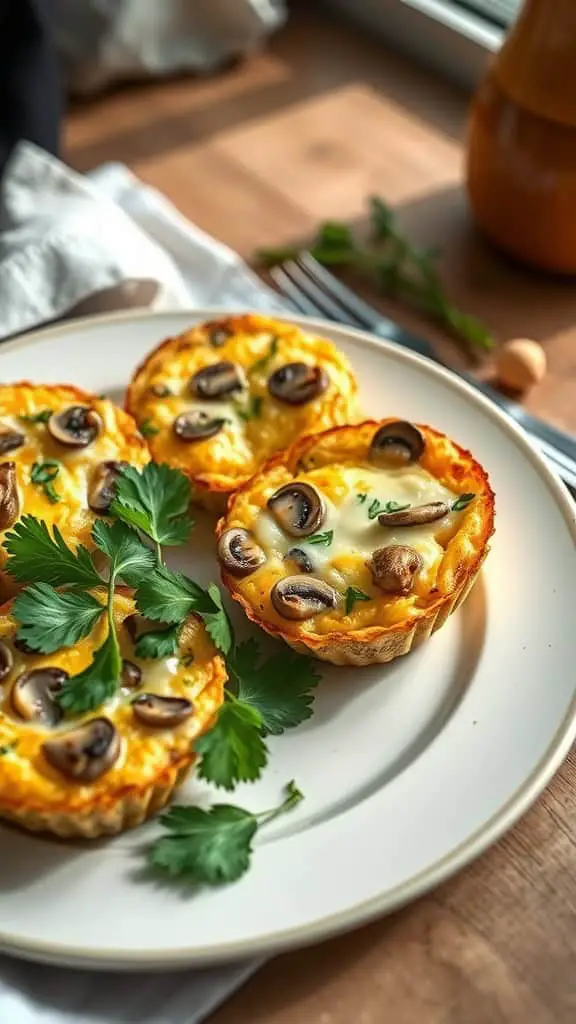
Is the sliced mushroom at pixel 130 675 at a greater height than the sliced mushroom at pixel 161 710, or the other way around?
the sliced mushroom at pixel 161 710

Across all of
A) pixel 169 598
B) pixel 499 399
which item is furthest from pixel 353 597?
pixel 499 399

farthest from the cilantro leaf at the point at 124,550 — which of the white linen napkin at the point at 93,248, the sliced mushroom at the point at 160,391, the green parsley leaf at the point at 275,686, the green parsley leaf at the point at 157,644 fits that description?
the white linen napkin at the point at 93,248

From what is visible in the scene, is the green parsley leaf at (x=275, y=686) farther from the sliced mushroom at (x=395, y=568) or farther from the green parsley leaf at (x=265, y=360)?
the green parsley leaf at (x=265, y=360)

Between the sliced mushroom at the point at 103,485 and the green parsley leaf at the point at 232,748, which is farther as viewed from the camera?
the sliced mushroom at the point at 103,485

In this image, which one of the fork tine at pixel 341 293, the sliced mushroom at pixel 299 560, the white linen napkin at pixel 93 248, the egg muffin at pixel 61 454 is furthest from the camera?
the fork tine at pixel 341 293

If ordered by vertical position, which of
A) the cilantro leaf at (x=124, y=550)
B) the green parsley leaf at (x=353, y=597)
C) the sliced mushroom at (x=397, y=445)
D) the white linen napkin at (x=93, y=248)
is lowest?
the white linen napkin at (x=93, y=248)

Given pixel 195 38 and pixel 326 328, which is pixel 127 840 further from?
pixel 195 38

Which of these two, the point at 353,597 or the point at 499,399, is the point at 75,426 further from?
the point at 499,399
